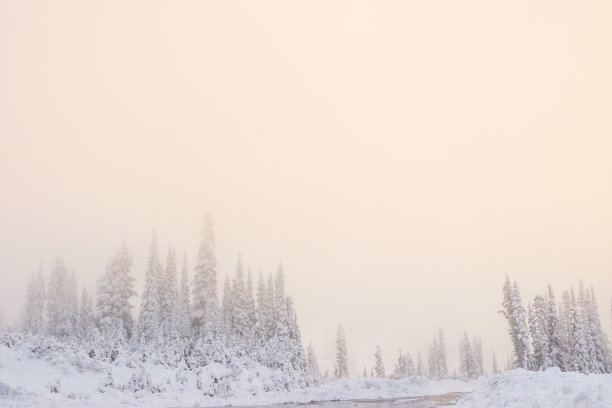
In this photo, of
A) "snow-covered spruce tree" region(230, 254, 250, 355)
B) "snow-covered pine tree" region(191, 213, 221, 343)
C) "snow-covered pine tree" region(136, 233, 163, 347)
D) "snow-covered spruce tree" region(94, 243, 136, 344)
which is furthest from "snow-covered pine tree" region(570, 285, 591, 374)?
"snow-covered spruce tree" region(94, 243, 136, 344)

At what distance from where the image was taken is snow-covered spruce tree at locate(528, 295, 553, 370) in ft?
225

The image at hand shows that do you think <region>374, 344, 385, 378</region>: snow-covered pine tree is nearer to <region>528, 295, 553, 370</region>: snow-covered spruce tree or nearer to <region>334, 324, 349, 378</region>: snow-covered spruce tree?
<region>334, 324, 349, 378</region>: snow-covered spruce tree

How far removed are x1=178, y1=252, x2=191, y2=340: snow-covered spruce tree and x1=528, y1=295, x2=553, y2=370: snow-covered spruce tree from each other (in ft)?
155

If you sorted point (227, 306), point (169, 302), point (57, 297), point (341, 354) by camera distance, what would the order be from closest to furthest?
point (169, 302) < point (227, 306) < point (57, 297) < point (341, 354)

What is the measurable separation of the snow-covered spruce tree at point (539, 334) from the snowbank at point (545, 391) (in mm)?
50853

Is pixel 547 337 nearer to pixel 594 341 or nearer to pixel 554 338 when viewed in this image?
pixel 554 338

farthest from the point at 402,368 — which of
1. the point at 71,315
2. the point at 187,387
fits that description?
the point at 187,387

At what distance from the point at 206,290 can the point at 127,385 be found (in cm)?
3228

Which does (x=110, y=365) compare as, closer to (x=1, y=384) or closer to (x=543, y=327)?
(x=1, y=384)

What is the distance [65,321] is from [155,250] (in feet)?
78.6

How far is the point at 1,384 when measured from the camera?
65.5 ft

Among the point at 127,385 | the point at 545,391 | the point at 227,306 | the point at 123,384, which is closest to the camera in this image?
the point at 545,391

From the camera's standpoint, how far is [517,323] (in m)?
68.1

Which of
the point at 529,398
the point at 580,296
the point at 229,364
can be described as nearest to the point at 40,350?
the point at 229,364
